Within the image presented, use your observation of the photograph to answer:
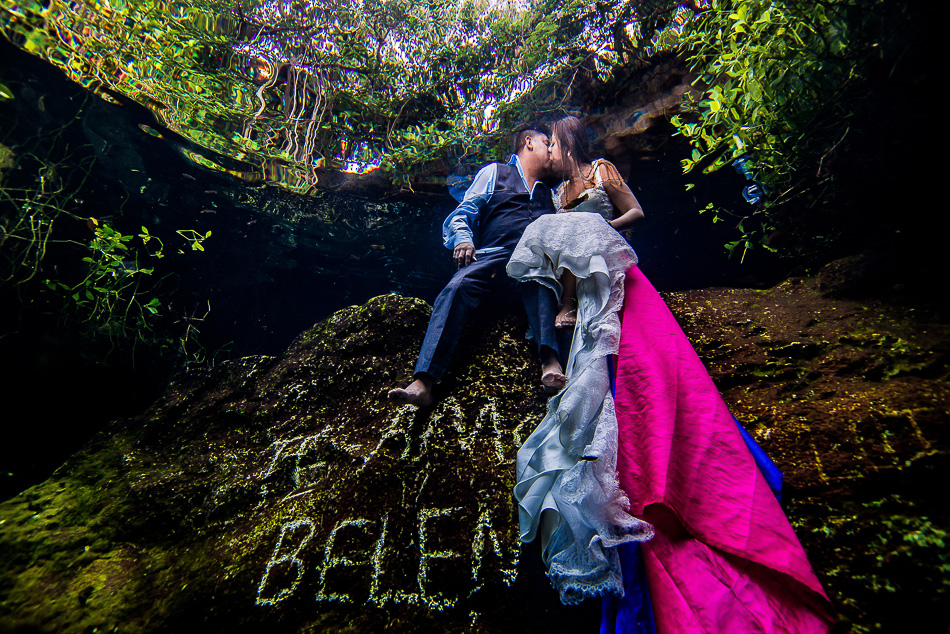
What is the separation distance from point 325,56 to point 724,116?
15.5 feet

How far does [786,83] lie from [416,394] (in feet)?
10.8

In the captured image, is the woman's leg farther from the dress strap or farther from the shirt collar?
the shirt collar

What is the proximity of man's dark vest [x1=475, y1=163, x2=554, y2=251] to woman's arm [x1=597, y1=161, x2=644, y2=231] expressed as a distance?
22.8 inches

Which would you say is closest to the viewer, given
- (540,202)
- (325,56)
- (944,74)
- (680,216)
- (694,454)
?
(694,454)

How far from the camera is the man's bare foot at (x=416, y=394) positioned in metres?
2.02

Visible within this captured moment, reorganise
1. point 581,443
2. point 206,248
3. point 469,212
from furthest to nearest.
Answer: point 206,248 < point 469,212 < point 581,443

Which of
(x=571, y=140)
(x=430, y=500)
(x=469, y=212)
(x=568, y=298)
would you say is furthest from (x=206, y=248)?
(x=568, y=298)

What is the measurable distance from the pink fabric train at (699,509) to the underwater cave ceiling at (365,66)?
419 cm

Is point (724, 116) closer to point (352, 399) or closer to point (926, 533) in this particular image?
point (926, 533)

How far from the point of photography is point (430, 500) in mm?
1814

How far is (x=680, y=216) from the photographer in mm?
7852

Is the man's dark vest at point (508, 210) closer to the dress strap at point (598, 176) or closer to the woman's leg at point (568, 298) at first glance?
the dress strap at point (598, 176)

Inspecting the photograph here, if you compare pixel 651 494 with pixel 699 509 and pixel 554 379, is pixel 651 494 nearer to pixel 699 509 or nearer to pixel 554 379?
pixel 699 509

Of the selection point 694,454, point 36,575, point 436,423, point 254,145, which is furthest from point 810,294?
point 254,145
